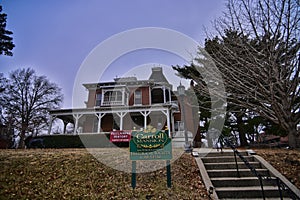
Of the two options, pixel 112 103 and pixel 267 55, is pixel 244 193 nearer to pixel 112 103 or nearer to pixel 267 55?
pixel 267 55

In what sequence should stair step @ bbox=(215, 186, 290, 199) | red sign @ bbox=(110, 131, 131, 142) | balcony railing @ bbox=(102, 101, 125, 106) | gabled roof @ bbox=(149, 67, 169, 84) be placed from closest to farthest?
stair step @ bbox=(215, 186, 290, 199), red sign @ bbox=(110, 131, 131, 142), balcony railing @ bbox=(102, 101, 125, 106), gabled roof @ bbox=(149, 67, 169, 84)

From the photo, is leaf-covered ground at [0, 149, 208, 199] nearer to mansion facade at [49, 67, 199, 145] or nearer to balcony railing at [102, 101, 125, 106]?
mansion facade at [49, 67, 199, 145]

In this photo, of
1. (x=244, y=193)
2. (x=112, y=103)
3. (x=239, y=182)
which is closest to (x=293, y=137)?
(x=239, y=182)

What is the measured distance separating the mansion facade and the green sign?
10.5m

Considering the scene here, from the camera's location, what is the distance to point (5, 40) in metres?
15.9

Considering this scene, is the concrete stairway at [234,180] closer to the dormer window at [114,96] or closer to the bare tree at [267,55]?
the bare tree at [267,55]

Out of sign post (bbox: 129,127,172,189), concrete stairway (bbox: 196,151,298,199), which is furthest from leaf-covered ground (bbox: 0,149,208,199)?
sign post (bbox: 129,127,172,189)

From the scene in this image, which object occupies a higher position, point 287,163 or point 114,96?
point 114,96

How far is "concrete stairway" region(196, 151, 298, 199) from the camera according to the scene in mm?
4312

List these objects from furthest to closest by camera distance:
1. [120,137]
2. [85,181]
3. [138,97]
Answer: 1. [138,97]
2. [120,137]
3. [85,181]

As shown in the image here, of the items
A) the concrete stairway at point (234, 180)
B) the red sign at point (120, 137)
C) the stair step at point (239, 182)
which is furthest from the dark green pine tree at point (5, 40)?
the stair step at point (239, 182)

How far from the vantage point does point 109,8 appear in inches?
408

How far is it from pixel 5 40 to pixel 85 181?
1768 cm

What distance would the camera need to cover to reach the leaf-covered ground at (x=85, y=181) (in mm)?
4328
